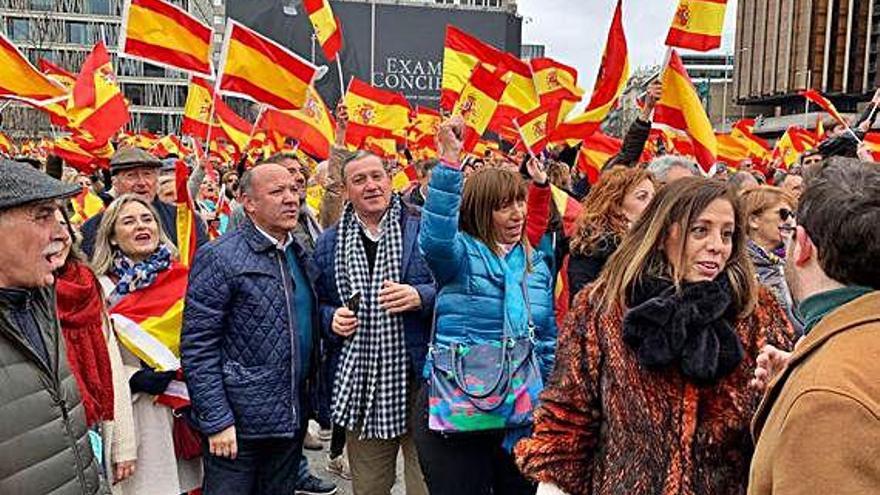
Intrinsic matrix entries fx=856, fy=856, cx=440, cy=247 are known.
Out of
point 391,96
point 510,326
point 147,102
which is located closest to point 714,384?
point 510,326

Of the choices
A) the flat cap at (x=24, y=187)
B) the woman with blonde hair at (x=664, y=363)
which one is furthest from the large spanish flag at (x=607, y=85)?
the flat cap at (x=24, y=187)

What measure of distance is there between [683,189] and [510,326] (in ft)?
3.29

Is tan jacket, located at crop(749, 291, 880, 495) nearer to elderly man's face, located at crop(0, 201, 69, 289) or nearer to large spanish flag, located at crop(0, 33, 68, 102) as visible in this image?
elderly man's face, located at crop(0, 201, 69, 289)

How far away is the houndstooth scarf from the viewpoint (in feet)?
11.9

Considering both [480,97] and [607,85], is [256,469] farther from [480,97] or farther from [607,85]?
[480,97]

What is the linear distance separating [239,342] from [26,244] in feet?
3.76

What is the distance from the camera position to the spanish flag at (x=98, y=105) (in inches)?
302

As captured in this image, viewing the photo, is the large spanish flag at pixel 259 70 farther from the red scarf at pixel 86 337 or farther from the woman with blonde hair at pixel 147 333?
the red scarf at pixel 86 337

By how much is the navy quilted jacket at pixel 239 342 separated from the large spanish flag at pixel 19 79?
213cm

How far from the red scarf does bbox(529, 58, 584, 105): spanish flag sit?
6456mm

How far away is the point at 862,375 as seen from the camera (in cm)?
130

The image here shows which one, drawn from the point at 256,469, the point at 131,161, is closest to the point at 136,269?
the point at 256,469

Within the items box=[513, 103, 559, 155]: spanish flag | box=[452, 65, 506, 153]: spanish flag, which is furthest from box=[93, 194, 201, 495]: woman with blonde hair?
box=[452, 65, 506, 153]: spanish flag

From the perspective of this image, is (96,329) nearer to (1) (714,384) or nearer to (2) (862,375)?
(1) (714,384)
